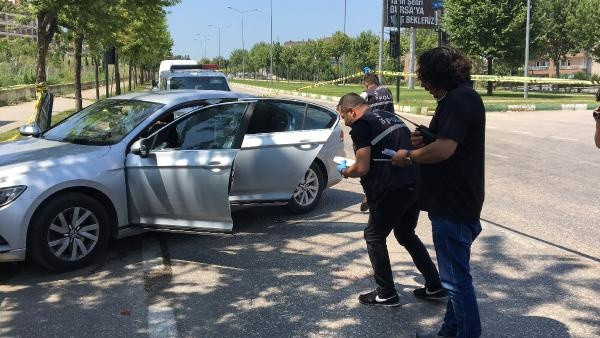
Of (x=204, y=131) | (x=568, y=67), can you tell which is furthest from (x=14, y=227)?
(x=568, y=67)

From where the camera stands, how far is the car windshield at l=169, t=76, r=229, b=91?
14289 mm

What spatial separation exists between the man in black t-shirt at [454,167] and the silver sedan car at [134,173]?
7.68 ft

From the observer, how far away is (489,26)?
38.5m

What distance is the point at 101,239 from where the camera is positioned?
508 cm

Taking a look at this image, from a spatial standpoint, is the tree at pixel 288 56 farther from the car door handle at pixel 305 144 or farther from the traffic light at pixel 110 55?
the car door handle at pixel 305 144

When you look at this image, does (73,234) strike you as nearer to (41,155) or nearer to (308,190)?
(41,155)

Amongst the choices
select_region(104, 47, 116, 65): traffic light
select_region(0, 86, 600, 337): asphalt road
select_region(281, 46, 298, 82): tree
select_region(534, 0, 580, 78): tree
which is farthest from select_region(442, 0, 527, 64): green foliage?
select_region(281, 46, 298, 82): tree

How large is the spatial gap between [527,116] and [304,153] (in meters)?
18.8

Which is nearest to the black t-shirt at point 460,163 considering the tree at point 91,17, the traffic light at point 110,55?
the tree at point 91,17

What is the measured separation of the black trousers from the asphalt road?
0.76 ft

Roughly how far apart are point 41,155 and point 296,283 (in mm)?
2532

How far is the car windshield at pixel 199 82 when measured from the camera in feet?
46.9

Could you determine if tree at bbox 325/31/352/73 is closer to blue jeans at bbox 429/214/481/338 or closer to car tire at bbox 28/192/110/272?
car tire at bbox 28/192/110/272

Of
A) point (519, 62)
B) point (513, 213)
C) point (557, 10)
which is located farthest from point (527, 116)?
point (557, 10)
